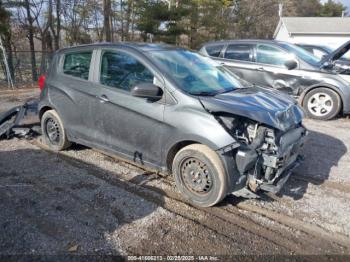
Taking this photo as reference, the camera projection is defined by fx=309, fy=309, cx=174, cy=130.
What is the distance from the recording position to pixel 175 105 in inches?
138

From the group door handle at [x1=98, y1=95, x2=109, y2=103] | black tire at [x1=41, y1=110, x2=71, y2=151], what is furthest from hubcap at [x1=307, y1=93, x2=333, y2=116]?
black tire at [x1=41, y1=110, x2=71, y2=151]

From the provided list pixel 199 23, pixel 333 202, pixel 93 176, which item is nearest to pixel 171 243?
pixel 93 176

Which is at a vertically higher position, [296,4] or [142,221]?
[296,4]

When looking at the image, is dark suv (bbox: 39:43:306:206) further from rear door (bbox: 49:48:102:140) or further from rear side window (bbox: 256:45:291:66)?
rear side window (bbox: 256:45:291:66)

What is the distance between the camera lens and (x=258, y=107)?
11.0ft

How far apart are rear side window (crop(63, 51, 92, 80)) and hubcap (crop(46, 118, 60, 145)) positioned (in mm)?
848

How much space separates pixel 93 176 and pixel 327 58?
6.08 metres

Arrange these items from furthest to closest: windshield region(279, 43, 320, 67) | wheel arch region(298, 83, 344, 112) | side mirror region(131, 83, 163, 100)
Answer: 1. windshield region(279, 43, 320, 67)
2. wheel arch region(298, 83, 344, 112)
3. side mirror region(131, 83, 163, 100)

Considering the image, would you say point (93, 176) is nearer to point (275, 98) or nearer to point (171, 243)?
point (171, 243)

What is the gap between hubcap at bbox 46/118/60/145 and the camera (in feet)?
16.3

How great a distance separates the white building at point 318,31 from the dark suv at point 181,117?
100 feet

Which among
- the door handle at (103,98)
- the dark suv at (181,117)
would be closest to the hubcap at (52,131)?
the dark suv at (181,117)

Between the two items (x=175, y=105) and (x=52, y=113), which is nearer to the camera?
(x=175, y=105)

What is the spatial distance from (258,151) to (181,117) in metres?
0.90
